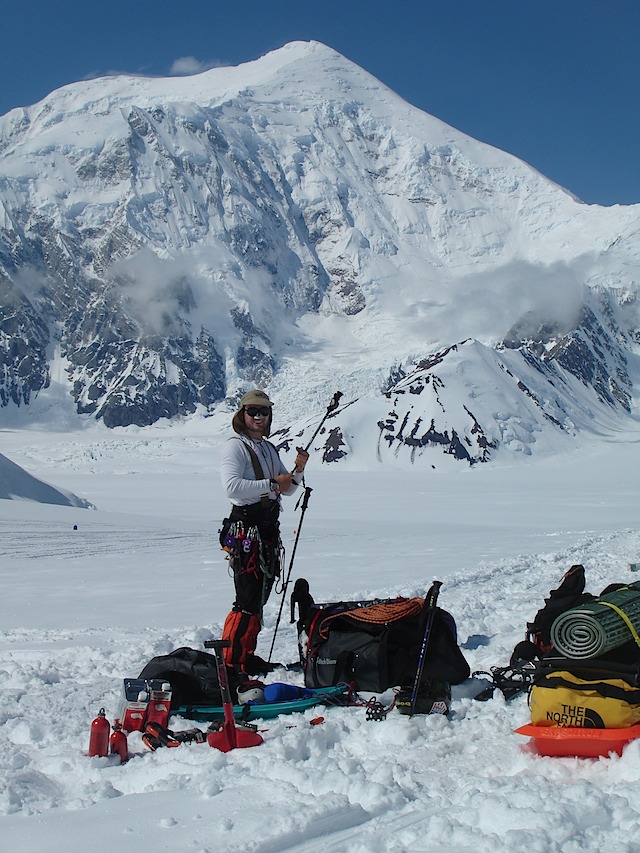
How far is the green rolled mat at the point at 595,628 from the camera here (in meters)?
4.30

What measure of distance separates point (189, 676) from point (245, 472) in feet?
5.15

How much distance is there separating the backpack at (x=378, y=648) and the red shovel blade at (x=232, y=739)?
1112mm

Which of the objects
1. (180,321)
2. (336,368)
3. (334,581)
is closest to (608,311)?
(336,368)

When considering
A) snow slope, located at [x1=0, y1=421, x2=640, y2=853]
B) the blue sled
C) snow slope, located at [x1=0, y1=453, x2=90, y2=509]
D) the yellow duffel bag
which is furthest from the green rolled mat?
snow slope, located at [x1=0, y1=453, x2=90, y2=509]

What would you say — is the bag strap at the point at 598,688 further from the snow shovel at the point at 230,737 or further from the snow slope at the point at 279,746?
the snow shovel at the point at 230,737

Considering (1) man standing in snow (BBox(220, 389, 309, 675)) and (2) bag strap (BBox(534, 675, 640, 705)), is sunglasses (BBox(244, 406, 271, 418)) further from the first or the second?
(2) bag strap (BBox(534, 675, 640, 705))

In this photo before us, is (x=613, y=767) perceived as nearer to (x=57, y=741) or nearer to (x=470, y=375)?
(x=57, y=741)

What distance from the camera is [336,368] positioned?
5684 inches

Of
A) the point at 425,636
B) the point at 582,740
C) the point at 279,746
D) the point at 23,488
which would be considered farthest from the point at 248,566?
the point at 23,488

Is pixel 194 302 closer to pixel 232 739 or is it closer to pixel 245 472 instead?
pixel 245 472

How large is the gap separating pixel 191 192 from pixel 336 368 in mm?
74683

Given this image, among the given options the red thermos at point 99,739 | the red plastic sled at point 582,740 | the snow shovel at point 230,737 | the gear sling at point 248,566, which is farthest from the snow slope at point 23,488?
the red plastic sled at point 582,740

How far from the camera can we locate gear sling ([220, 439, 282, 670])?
18.5 feet

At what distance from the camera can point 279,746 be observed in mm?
4188
